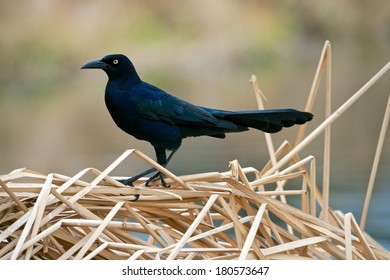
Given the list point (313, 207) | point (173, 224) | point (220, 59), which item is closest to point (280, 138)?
point (220, 59)

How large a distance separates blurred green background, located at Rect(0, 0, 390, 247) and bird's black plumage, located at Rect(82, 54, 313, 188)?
1894mm

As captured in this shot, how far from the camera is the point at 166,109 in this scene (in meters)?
1.54

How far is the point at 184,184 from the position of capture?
4.44ft

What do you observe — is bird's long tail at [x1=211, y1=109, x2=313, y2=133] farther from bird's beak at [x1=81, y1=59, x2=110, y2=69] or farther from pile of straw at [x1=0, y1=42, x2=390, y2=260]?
bird's beak at [x1=81, y1=59, x2=110, y2=69]

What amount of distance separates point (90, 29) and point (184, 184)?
2.92 m

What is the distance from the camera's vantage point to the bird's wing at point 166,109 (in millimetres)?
1494

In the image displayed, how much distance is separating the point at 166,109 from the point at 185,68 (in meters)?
2.89

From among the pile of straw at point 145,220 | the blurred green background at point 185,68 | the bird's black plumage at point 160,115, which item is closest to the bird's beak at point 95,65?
the bird's black plumage at point 160,115

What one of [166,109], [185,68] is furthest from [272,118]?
[185,68]

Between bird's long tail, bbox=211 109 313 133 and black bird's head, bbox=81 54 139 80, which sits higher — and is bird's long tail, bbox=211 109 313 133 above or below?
above

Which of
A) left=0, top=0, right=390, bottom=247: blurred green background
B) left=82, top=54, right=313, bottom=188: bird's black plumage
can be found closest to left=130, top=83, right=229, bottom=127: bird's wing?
left=82, top=54, right=313, bottom=188: bird's black plumage

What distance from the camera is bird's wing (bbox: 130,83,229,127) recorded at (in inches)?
58.8

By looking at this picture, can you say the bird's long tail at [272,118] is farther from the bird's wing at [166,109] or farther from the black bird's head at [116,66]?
the black bird's head at [116,66]
